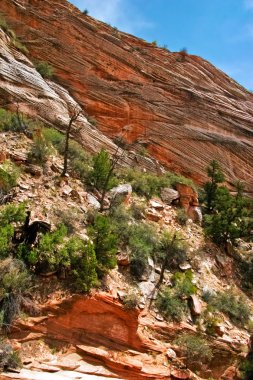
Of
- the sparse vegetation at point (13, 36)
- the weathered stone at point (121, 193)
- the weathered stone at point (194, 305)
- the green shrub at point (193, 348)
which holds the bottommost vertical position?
the green shrub at point (193, 348)

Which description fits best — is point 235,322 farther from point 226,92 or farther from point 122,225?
point 226,92

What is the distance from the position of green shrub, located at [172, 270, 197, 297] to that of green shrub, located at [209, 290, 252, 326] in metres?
1.17

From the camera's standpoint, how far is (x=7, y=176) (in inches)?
612

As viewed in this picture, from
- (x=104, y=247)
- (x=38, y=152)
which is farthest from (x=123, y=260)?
(x=38, y=152)

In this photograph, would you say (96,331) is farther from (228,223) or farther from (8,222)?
(228,223)

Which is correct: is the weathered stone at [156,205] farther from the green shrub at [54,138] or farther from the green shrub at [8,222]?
the green shrub at [8,222]

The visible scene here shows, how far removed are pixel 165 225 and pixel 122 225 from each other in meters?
4.59

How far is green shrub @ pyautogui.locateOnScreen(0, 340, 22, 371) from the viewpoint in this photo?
34.3 feet

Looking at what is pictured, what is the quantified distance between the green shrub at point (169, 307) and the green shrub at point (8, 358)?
5923 mm

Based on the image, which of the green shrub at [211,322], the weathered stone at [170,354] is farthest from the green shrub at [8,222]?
the green shrub at [211,322]

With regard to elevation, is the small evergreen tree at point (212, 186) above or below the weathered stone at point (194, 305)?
above

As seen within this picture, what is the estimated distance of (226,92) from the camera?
3625 centimetres

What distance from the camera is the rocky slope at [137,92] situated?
28.8 metres


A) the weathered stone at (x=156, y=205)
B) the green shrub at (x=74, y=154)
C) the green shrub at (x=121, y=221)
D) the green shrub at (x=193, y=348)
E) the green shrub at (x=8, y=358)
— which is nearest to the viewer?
the green shrub at (x=8, y=358)
